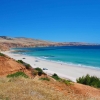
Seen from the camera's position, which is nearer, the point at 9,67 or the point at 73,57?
the point at 9,67

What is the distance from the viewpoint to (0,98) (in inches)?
275

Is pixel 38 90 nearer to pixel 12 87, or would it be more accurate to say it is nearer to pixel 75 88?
pixel 12 87

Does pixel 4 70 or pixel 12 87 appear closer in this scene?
pixel 12 87

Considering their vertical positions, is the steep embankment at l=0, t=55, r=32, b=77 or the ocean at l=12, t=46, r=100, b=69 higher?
the steep embankment at l=0, t=55, r=32, b=77

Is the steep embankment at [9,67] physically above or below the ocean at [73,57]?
above

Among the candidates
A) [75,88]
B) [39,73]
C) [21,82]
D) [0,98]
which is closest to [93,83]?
[75,88]

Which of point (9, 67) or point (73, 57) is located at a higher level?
point (9, 67)

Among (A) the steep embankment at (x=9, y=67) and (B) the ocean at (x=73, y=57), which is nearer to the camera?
(A) the steep embankment at (x=9, y=67)

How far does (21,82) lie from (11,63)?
39.9ft

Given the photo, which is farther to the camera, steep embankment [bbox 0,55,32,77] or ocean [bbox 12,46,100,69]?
ocean [bbox 12,46,100,69]

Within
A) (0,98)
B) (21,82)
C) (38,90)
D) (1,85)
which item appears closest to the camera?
(0,98)

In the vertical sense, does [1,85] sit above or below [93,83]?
above

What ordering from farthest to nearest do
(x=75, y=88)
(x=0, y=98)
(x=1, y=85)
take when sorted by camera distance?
1. (x=75, y=88)
2. (x=1, y=85)
3. (x=0, y=98)

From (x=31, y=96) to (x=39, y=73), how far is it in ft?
44.2
